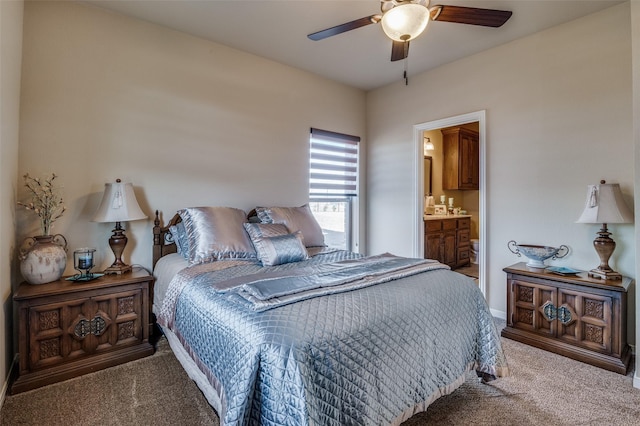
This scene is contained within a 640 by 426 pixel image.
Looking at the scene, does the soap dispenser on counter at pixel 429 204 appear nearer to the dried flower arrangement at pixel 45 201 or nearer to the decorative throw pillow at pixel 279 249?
the decorative throw pillow at pixel 279 249

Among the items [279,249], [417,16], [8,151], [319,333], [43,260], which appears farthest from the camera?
[279,249]

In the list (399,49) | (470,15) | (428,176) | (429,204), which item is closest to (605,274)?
(470,15)

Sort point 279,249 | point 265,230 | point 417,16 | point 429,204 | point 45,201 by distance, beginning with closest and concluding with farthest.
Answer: point 417,16
point 45,201
point 279,249
point 265,230
point 429,204

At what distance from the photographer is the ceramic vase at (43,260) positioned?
2092mm

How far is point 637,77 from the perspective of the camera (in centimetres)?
199

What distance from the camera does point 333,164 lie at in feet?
14.0

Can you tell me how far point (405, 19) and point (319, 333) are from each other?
176 cm

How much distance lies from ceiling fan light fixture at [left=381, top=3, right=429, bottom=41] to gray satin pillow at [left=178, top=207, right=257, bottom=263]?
1.89m

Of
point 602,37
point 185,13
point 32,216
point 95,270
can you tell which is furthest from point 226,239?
point 602,37

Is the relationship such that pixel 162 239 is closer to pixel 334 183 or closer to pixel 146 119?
pixel 146 119

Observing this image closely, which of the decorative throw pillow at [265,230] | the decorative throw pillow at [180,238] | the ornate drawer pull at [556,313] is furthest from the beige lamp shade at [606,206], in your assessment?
the decorative throw pillow at [180,238]

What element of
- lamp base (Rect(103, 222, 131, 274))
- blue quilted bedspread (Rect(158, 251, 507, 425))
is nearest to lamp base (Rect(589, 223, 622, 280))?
blue quilted bedspread (Rect(158, 251, 507, 425))

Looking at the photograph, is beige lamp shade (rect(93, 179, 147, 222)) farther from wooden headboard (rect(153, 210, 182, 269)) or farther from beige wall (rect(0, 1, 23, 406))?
beige wall (rect(0, 1, 23, 406))

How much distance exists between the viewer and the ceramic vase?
2.09 meters
